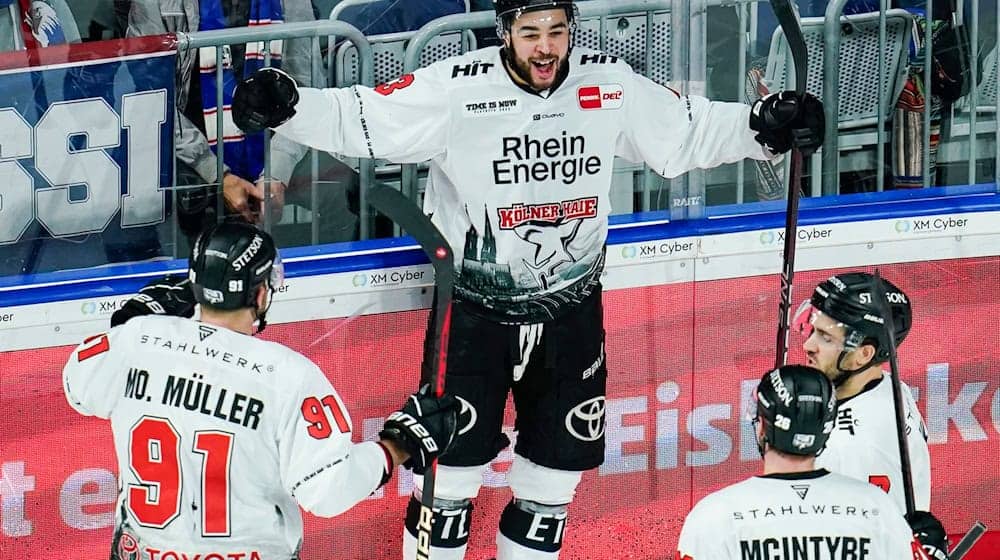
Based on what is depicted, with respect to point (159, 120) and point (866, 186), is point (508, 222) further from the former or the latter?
point (866, 186)

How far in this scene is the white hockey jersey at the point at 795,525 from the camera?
3.37 meters

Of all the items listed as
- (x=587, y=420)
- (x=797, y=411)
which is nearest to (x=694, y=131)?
(x=587, y=420)

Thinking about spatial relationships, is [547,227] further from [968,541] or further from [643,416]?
[968,541]

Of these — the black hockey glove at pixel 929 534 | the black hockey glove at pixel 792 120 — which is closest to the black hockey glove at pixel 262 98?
the black hockey glove at pixel 792 120

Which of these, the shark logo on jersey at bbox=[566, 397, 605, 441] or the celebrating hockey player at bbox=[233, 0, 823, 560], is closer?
the celebrating hockey player at bbox=[233, 0, 823, 560]

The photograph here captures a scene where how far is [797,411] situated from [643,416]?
1.54 m

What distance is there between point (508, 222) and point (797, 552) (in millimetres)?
1345

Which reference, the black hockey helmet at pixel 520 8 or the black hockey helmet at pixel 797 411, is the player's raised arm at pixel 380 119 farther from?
the black hockey helmet at pixel 797 411

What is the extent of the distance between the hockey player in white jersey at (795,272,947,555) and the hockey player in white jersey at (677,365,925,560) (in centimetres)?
53

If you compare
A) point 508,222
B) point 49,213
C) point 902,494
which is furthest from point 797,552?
point 49,213

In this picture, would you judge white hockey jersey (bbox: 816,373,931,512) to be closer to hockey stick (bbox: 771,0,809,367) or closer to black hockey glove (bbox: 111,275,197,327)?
hockey stick (bbox: 771,0,809,367)

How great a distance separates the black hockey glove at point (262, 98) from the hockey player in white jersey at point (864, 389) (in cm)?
143

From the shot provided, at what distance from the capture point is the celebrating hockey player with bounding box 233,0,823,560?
4.32 meters

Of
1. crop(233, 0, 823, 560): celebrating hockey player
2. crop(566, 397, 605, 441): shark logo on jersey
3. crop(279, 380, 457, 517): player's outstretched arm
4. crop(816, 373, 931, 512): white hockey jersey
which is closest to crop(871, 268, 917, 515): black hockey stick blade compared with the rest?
crop(816, 373, 931, 512): white hockey jersey
